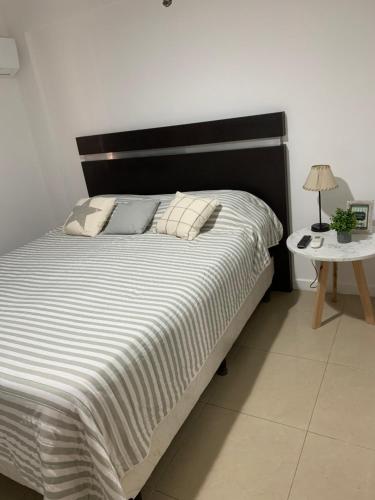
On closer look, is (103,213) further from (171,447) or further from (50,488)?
(50,488)

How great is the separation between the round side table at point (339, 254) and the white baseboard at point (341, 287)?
0.29 metres

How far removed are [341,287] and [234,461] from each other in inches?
58.0

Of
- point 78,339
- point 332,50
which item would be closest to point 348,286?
point 332,50

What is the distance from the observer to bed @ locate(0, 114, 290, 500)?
112cm

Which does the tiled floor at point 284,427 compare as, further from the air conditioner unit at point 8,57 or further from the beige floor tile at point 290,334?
the air conditioner unit at point 8,57

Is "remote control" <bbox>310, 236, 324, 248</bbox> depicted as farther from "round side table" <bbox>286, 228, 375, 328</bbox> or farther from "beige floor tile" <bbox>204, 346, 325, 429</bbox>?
"beige floor tile" <bbox>204, 346, 325, 429</bbox>

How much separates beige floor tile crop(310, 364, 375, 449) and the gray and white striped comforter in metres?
0.57

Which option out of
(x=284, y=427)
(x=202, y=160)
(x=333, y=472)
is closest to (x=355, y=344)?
(x=284, y=427)

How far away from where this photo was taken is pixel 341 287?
254 cm

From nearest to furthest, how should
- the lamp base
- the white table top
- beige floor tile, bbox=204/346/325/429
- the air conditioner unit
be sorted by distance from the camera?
beige floor tile, bbox=204/346/325/429
the white table top
the lamp base
the air conditioner unit

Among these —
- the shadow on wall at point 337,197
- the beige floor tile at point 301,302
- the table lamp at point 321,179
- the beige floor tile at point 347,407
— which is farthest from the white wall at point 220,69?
the beige floor tile at point 347,407

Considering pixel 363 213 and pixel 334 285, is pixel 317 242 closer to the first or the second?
pixel 363 213

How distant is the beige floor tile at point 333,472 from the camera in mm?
1326

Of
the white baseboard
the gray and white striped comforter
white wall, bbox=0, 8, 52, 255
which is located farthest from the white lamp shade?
white wall, bbox=0, 8, 52, 255
